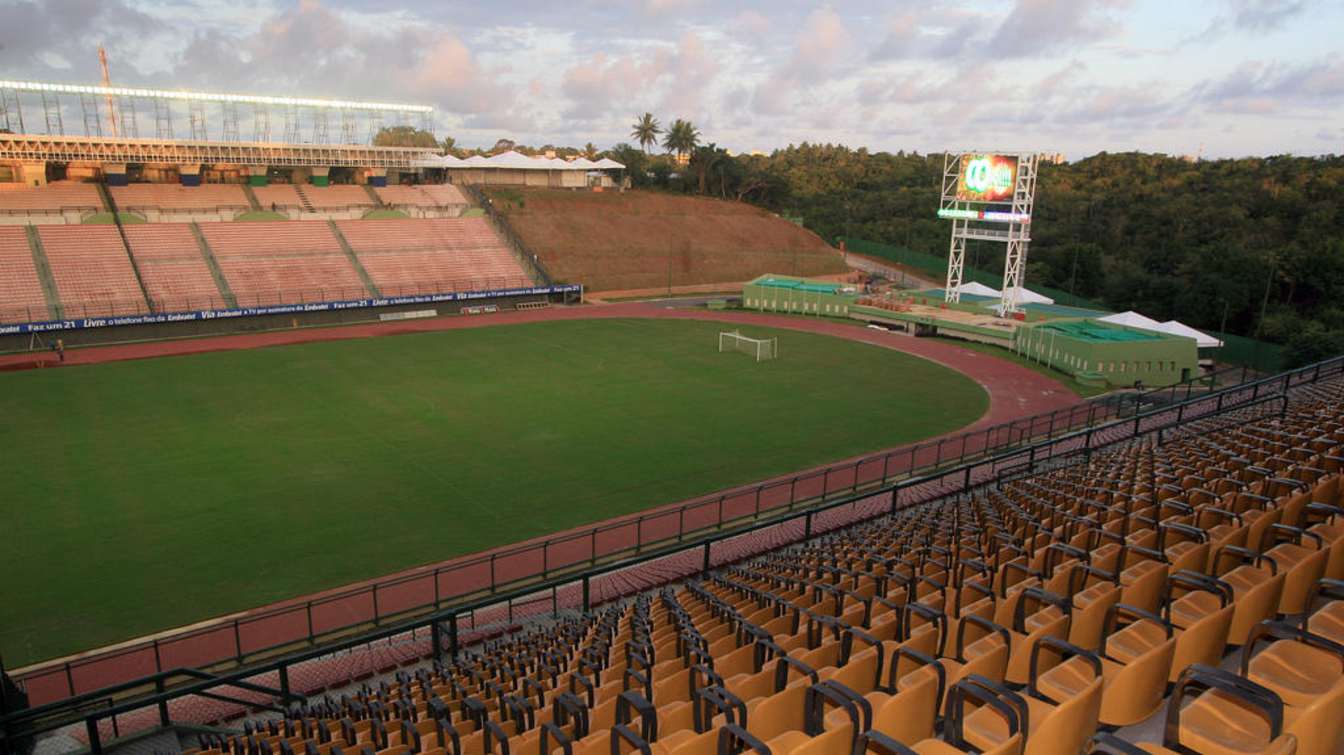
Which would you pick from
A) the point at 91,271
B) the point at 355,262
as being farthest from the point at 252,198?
the point at 91,271

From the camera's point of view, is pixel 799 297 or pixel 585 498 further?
pixel 799 297

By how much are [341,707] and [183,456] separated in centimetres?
1818

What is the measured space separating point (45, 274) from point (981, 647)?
57.2 metres

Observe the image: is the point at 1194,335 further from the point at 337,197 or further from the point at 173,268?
the point at 337,197

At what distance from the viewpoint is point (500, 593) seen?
643 inches

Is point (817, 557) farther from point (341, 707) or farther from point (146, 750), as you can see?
point (146, 750)

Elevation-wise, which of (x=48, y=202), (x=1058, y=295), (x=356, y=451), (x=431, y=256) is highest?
(x=48, y=202)

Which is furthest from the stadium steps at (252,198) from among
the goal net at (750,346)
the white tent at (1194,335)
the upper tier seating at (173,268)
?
the white tent at (1194,335)

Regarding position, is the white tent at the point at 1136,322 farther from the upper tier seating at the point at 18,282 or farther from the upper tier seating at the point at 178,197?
the upper tier seating at the point at 178,197

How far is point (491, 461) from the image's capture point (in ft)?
83.5

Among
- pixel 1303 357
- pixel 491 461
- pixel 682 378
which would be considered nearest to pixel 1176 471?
pixel 491 461

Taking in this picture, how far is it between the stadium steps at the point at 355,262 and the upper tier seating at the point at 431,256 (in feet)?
1.05

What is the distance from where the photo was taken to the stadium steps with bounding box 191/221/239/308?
50.3m

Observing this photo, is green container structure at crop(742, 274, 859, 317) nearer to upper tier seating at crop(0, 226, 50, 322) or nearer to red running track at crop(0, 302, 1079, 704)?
red running track at crop(0, 302, 1079, 704)
